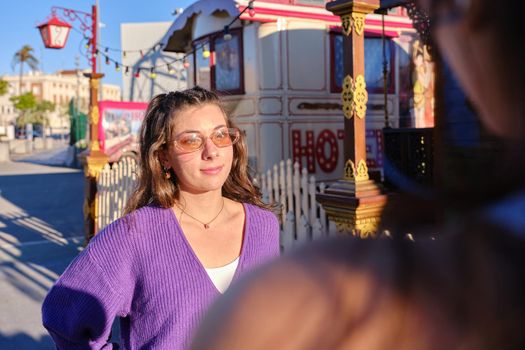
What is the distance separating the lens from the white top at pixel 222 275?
6.82ft

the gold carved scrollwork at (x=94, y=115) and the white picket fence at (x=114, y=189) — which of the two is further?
the gold carved scrollwork at (x=94, y=115)

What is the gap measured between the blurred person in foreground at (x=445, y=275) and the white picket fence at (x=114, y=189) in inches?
273

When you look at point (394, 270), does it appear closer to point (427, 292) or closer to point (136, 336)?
point (427, 292)

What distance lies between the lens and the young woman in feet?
6.51

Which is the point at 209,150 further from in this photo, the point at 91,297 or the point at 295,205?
the point at 295,205

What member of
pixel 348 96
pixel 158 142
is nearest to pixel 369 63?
pixel 348 96

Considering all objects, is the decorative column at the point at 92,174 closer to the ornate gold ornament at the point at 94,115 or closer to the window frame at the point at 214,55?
the ornate gold ornament at the point at 94,115

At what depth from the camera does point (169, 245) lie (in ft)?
6.87

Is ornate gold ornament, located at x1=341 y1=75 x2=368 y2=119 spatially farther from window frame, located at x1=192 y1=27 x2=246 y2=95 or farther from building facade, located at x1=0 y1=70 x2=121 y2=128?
building facade, located at x1=0 y1=70 x2=121 y2=128

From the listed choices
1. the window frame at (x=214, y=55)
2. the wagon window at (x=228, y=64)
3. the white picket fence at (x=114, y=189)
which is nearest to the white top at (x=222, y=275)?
the white picket fence at (x=114, y=189)

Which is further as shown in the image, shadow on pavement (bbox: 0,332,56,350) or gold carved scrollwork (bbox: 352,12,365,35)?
shadow on pavement (bbox: 0,332,56,350)

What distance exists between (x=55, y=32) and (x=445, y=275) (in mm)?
12251

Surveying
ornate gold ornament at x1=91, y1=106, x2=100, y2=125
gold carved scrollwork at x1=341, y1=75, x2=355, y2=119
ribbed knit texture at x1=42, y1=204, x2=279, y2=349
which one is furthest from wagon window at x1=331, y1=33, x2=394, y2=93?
ribbed knit texture at x1=42, y1=204, x2=279, y2=349

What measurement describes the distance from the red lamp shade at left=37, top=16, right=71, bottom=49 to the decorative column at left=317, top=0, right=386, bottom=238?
27.3 ft
